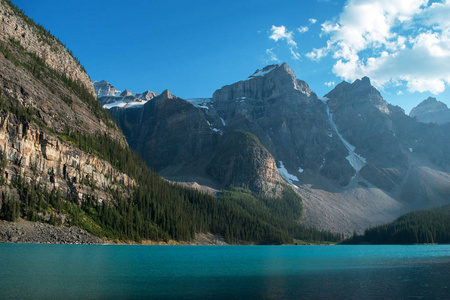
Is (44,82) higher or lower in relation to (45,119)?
higher

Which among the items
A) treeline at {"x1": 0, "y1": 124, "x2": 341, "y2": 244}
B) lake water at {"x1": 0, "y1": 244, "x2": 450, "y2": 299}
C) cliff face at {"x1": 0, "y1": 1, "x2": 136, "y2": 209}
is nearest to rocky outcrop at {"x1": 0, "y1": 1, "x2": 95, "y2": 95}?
cliff face at {"x1": 0, "y1": 1, "x2": 136, "y2": 209}

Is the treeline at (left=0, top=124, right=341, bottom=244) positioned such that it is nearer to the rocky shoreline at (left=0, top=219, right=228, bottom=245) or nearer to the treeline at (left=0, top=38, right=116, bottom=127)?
the rocky shoreline at (left=0, top=219, right=228, bottom=245)

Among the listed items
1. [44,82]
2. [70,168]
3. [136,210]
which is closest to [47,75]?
[44,82]

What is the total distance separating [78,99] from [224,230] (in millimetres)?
85429

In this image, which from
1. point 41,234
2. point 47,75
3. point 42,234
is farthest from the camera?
point 47,75

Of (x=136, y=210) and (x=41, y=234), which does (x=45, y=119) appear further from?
(x=41, y=234)

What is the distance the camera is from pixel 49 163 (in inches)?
4476

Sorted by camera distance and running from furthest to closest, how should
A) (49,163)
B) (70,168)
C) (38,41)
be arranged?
(38,41) → (70,168) → (49,163)

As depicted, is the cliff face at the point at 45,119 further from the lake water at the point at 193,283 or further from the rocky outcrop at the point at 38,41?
the lake water at the point at 193,283

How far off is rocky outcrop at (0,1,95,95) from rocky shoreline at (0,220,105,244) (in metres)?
85.1

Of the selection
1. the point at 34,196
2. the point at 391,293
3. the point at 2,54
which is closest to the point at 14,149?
the point at 34,196

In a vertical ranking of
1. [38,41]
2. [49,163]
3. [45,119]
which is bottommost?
[49,163]

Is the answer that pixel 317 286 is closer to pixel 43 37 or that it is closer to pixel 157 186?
pixel 157 186

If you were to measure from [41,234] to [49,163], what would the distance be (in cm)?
2903
